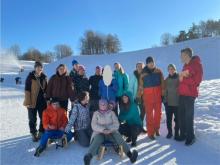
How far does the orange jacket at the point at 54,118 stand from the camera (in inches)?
268

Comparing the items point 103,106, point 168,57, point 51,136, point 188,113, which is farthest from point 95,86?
point 168,57

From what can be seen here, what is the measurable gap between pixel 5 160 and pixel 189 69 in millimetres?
4292

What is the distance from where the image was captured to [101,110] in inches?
251

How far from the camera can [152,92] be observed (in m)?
7.35

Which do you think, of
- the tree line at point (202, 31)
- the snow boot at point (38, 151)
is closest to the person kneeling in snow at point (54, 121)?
the snow boot at point (38, 151)

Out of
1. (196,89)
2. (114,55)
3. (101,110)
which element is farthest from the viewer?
(114,55)

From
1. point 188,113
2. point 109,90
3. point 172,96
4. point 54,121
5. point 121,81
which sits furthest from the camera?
point 121,81

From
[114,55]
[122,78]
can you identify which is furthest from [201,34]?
[122,78]

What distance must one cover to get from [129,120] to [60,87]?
185 cm

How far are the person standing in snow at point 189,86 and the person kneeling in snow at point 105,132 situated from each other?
1694 mm

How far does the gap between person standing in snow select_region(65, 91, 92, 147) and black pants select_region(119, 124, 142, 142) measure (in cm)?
76

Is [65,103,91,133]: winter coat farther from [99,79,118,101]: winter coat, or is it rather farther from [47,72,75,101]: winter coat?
[99,79,118,101]: winter coat

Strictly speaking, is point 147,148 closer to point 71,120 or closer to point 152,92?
point 152,92

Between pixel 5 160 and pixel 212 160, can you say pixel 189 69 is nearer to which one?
pixel 212 160
